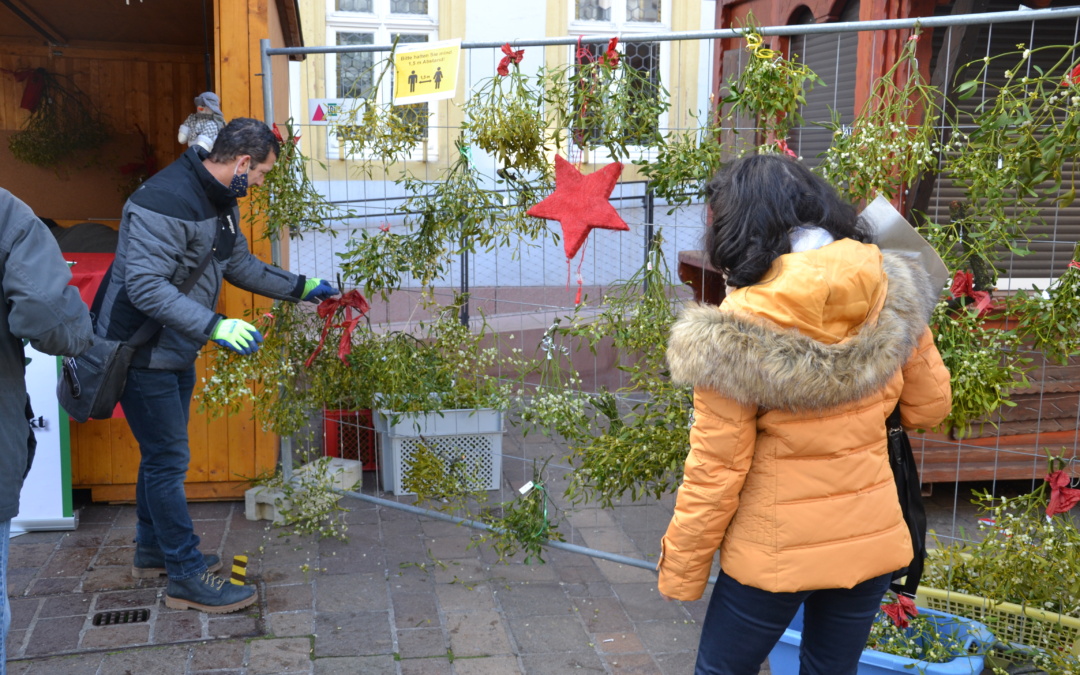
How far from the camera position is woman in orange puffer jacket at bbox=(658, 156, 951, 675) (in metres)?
2.03

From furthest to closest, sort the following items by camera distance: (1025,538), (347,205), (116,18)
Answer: (116,18), (347,205), (1025,538)

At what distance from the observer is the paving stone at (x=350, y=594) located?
3.67 metres

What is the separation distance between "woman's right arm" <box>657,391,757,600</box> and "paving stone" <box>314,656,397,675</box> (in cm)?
145

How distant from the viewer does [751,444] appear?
6.86 feet

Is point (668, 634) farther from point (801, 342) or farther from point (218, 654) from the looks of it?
point (801, 342)

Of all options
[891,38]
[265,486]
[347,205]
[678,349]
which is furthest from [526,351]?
[678,349]

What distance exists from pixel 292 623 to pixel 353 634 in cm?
25

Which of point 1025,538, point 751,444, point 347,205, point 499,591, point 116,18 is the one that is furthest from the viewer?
point 116,18

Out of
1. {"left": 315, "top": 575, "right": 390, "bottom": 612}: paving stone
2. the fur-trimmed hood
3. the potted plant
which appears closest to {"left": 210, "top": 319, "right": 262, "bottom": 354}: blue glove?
{"left": 315, "top": 575, "right": 390, "bottom": 612}: paving stone

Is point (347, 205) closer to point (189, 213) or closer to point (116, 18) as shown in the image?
point (189, 213)

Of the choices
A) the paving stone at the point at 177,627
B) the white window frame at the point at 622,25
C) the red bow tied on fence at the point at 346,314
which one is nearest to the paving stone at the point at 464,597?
the paving stone at the point at 177,627

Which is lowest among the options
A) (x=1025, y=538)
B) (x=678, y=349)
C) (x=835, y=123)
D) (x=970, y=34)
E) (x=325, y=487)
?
(x=325, y=487)

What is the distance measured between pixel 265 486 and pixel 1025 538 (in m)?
3.22

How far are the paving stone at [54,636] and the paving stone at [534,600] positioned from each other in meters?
1.56
